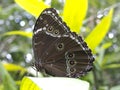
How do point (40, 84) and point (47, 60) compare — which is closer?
point (40, 84)

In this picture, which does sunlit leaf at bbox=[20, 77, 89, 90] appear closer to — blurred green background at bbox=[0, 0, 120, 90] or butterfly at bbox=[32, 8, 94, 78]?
butterfly at bbox=[32, 8, 94, 78]

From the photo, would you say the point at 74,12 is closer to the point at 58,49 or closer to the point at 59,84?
the point at 58,49

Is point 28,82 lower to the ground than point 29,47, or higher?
lower

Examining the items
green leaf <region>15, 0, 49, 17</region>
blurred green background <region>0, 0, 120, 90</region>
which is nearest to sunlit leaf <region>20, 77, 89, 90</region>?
green leaf <region>15, 0, 49, 17</region>

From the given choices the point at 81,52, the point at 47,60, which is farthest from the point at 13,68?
the point at 81,52

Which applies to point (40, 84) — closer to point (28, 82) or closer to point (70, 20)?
point (28, 82)

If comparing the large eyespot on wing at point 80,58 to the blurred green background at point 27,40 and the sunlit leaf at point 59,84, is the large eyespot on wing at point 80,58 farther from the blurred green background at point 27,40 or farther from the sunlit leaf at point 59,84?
the blurred green background at point 27,40

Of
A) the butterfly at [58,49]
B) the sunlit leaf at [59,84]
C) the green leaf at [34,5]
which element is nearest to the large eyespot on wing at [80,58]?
the butterfly at [58,49]
